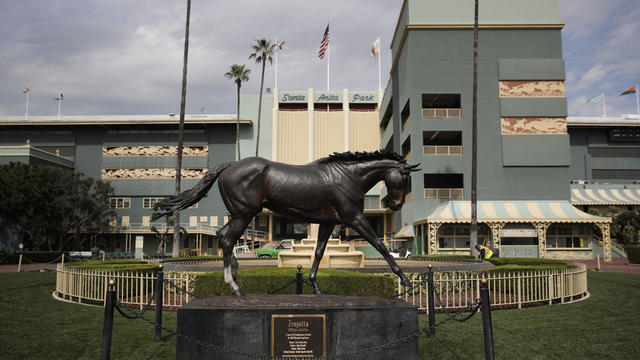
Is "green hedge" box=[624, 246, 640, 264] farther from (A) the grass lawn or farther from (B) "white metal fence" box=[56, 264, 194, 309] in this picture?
(B) "white metal fence" box=[56, 264, 194, 309]

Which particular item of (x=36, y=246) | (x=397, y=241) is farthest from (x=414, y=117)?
(x=36, y=246)

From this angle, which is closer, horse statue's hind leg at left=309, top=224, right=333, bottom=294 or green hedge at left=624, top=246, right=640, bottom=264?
horse statue's hind leg at left=309, top=224, right=333, bottom=294

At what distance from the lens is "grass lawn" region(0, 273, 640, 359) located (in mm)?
6886

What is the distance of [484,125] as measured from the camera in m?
35.9

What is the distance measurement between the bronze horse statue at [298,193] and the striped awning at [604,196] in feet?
136

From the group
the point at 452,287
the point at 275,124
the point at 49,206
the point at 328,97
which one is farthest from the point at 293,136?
the point at 452,287

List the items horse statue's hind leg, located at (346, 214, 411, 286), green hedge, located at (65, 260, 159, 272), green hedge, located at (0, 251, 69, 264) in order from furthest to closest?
green hedge, located at (0, 251, 69, 264) < green hedge, located at (65, 260, 159, 272) < horse statue's hind leg, located at (346, 214, 411, 286)

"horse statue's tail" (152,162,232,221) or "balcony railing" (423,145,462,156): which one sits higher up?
"balcony railing" (423,145,462,156)

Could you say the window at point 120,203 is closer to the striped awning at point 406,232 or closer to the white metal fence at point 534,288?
the striped awning at point 406,232

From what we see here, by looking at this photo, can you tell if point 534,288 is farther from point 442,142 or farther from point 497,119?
point 442,142

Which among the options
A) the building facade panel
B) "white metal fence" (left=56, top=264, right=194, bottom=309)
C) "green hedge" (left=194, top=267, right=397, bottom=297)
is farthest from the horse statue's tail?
the building facade panel

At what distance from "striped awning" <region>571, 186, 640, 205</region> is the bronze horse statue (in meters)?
41.6

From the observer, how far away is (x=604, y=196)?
1698 inches

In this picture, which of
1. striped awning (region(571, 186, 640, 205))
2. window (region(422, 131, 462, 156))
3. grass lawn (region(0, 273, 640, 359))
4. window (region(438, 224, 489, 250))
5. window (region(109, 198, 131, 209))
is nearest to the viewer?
grass lawn (region(0, 273, 640, 359))
